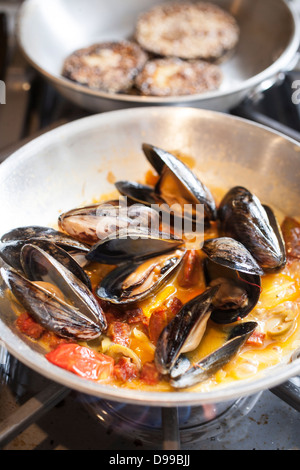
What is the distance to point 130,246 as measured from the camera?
1.32 metres

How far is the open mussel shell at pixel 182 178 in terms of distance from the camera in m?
1.54

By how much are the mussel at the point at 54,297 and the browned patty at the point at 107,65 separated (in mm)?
1455

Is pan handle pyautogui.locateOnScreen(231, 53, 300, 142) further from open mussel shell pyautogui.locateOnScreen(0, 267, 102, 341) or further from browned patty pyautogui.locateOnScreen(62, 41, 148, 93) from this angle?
open mussel shell pyautogui.locateOnScreen(0, 267, 102, 341)

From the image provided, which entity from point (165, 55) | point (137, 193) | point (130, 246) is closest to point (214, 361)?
point (130, 246)

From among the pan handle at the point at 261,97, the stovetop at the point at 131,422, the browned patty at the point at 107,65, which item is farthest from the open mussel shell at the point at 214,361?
the browned patty at the point at 107,65

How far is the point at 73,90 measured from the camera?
2.10 meters

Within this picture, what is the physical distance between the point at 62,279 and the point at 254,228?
677mm

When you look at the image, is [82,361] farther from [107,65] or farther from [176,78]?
[107,65]

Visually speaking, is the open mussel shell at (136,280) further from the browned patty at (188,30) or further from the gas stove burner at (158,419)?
the browned patty at (188,30)

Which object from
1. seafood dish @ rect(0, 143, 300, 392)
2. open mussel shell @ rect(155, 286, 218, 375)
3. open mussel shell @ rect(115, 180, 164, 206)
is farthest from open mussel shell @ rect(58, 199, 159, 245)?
open mussel shell @ rect(155, 286, 218, 375)

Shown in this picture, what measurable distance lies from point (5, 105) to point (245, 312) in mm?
1907

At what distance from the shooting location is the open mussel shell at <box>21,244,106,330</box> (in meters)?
1.25

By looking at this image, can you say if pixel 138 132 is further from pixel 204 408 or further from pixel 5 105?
pixel 204 408
